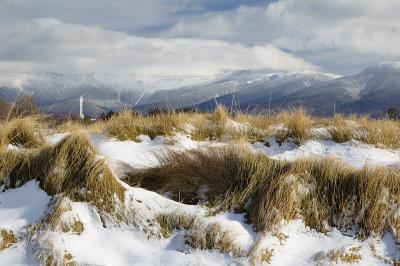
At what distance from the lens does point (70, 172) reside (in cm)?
687

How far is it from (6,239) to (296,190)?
3852mm

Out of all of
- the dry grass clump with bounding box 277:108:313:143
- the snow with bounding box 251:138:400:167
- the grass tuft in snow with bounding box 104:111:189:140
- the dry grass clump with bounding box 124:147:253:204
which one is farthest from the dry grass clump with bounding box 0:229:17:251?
the dry grass clump with bounding box 277:108:313:143

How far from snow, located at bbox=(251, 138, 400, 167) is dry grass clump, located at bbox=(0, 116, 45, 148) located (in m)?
→ 3.96

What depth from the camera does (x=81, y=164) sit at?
6969 mm

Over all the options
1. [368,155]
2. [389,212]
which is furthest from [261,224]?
[368,155]

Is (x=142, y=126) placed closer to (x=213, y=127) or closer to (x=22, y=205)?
(x=213, y=127)

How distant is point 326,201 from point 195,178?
1.97 m

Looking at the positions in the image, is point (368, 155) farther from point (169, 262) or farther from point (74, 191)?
point (74, 191)

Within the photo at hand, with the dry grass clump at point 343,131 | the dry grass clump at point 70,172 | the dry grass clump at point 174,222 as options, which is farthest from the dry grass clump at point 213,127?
the dry grass clump at point 174,222

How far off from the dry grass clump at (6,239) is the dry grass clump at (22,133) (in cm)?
257

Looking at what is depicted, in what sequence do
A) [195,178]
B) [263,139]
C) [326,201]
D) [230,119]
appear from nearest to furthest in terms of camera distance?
[326,201]
[195,178]
[263,139]
[230,119]

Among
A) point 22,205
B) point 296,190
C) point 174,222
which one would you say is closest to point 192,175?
point 174,222

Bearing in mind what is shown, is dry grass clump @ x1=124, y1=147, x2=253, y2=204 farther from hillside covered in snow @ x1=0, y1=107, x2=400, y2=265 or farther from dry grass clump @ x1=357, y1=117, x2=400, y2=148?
dry grass clump @ x1=357, y1=117, x2=400, y2=148

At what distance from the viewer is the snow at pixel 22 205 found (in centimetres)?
642
